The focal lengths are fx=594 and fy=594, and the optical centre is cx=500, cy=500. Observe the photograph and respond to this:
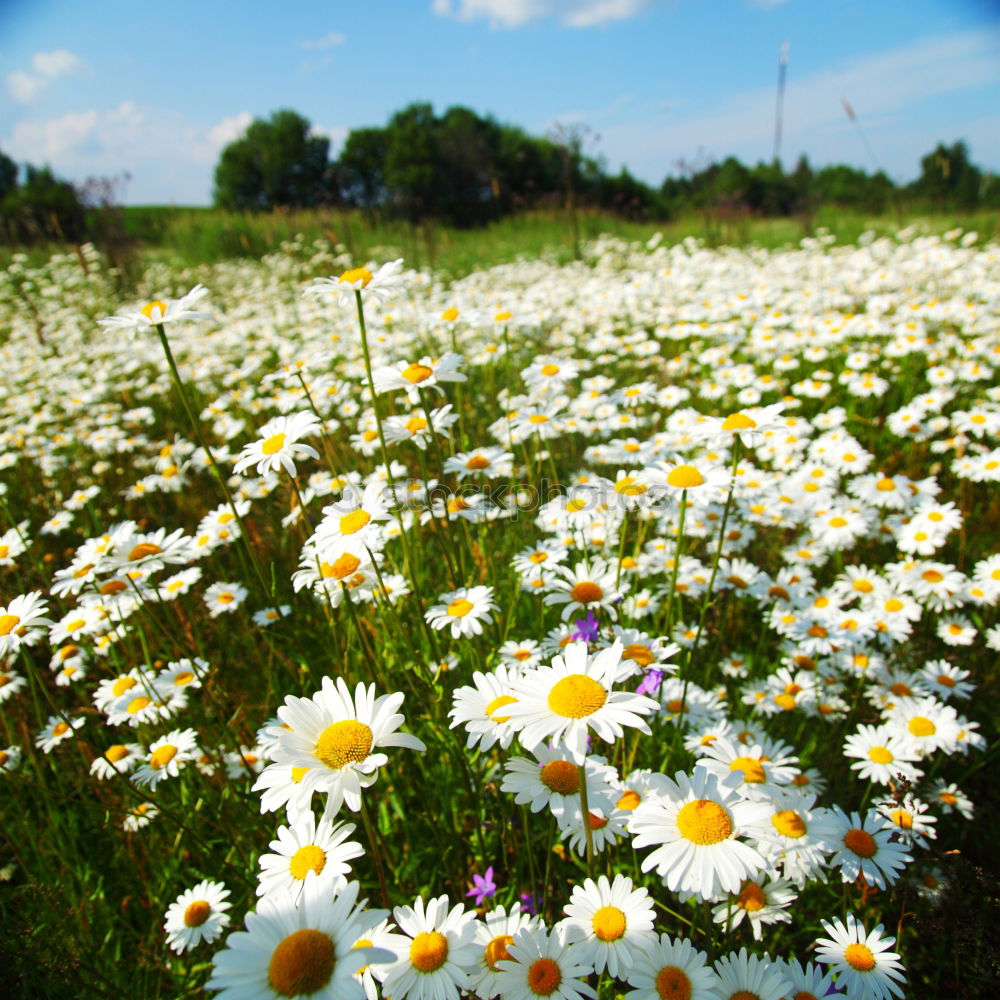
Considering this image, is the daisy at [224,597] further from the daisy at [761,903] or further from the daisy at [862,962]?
the daisy at [862,962]

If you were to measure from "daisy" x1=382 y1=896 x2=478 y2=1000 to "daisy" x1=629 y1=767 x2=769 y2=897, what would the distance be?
33 cm

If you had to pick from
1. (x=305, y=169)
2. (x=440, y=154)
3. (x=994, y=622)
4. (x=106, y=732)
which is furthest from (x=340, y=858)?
(x=305, y=169)

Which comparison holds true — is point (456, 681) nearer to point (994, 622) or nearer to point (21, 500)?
point (994, 622)

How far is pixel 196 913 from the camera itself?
59.1 inches

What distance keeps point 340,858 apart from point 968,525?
3509 millimetres

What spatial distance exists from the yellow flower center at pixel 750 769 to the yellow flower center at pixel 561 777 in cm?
35

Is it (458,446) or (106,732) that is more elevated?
(458,446)

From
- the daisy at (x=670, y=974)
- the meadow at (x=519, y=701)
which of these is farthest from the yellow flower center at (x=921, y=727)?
the daisy at (x=670, y=974)

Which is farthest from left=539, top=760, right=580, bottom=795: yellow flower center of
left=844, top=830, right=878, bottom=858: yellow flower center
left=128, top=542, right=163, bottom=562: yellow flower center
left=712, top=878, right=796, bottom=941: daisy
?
left=128, top=542, right=163, bottom=562: yellow flower center

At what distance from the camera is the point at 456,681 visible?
2086 mm

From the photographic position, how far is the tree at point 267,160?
37188 millimetres

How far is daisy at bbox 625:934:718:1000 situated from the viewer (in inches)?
37.7

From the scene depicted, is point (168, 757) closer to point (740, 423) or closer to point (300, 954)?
point (300, 954)

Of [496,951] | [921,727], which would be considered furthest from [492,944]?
[921,727]
